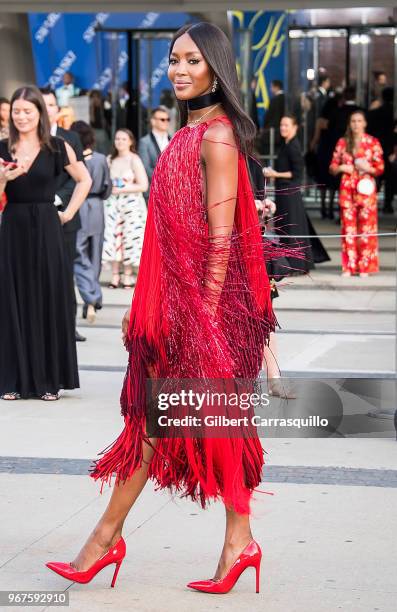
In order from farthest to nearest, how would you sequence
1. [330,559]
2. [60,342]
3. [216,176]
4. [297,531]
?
[60,342]
[297,531]
[330,559]
[216,176]

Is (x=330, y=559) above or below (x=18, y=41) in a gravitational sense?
below

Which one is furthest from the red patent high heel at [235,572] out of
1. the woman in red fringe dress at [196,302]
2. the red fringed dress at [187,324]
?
the red fringed dress at [187,324]

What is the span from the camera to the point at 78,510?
211 inches

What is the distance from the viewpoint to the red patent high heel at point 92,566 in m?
4.23

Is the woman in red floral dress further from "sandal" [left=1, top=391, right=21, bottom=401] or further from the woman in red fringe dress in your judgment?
the woman in red fringe dress

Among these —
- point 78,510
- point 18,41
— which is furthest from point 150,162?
point 78,510

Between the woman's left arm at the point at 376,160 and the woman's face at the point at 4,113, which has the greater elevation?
the woman's face at the point at 4,113

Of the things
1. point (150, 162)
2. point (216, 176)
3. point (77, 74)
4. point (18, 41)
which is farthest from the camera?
point (77, 74)

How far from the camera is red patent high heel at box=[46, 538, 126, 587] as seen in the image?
423cm

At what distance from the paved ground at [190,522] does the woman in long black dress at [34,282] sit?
20 centimetres

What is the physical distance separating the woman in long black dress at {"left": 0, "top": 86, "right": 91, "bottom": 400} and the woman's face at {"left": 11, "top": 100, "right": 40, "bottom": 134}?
68mm

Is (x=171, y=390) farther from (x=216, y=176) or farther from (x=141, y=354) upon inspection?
(x=216, y=176)

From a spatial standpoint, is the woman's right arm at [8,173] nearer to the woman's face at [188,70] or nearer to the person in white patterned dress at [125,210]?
the woman's face at [188,70]

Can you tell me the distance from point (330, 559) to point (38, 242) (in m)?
3.86
